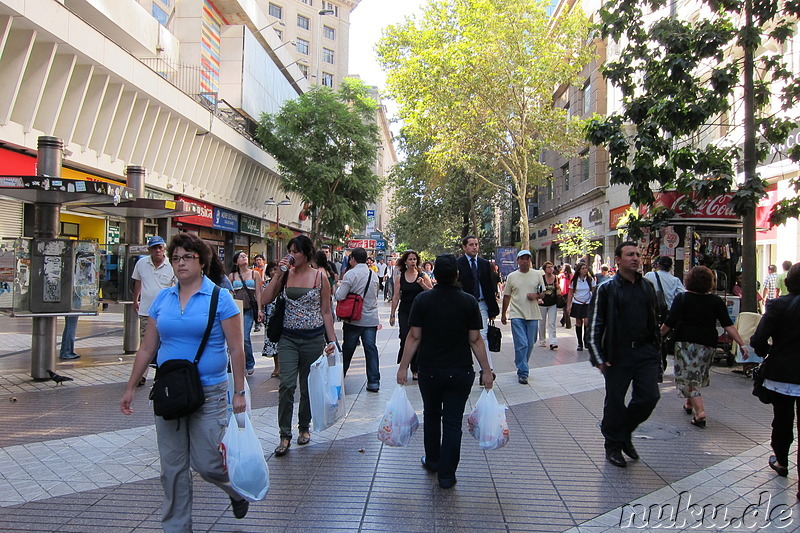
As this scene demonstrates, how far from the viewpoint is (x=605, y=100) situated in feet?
97.0

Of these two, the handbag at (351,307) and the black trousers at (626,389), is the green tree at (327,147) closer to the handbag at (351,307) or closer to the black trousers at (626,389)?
the handbag at (351,307)

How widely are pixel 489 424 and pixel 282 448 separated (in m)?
1.77

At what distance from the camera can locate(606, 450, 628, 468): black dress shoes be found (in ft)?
16.1

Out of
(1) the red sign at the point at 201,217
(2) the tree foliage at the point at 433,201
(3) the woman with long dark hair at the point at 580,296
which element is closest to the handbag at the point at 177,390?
(3) the woman with long dark hair at the point at 580,296

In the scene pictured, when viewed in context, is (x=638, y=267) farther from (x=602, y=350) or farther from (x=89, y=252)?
(x=89, y=252)

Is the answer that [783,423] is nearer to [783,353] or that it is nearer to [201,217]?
[783,353]

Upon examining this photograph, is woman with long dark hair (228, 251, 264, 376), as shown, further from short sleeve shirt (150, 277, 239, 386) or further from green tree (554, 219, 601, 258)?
green tree (554, 219, 601, 258)

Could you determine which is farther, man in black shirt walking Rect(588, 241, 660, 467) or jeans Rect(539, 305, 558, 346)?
jeans Rect(539, 305, 558, 346)

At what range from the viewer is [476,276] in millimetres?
7934

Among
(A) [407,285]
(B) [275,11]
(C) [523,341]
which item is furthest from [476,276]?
(B) [275,11]

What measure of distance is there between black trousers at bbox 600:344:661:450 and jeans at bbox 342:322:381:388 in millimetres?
3413

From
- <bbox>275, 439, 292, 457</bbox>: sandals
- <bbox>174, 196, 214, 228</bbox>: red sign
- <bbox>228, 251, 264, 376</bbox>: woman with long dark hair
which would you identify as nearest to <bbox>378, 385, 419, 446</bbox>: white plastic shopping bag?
<bbox>275, 439, 292, 457</bbox>: sandals

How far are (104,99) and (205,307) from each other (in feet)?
58.5

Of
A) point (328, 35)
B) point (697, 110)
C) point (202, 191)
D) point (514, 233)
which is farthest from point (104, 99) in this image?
point (328, 35)
